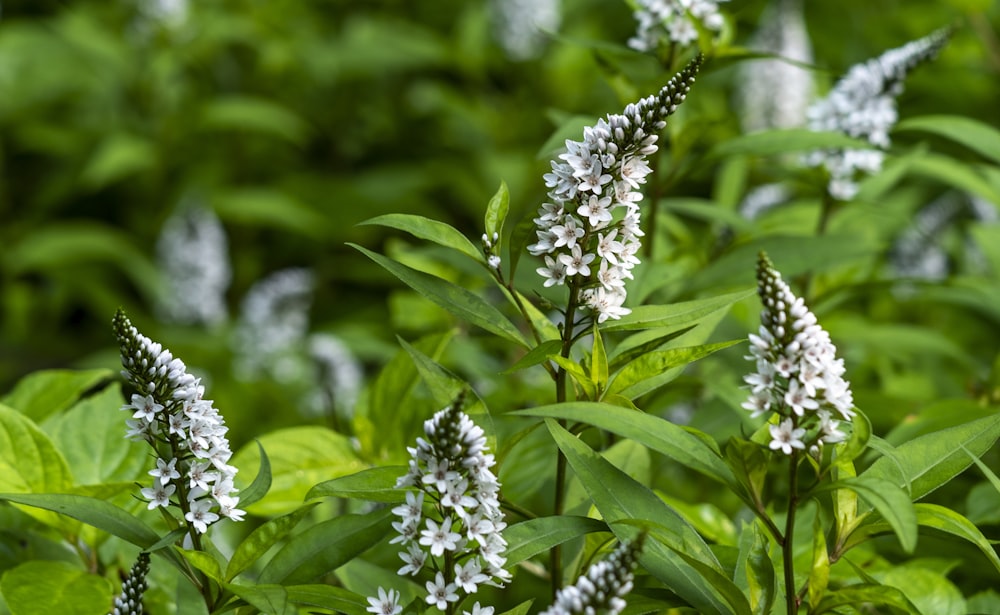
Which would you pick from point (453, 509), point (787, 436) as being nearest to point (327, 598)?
point (453, 509)

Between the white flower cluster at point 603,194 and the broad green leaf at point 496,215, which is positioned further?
the broad green leaf at point 496,215

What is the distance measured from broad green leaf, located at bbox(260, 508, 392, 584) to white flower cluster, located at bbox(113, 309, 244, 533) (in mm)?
124

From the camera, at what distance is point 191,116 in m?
5.40

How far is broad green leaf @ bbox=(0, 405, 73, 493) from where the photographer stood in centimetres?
181

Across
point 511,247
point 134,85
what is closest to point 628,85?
point 511,247

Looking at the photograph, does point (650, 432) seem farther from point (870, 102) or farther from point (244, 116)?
point (244, 116)

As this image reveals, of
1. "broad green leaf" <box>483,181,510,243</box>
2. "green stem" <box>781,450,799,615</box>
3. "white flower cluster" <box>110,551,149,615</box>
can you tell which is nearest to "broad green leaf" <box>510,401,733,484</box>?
"green stem" <box>781,450,799,615</box>

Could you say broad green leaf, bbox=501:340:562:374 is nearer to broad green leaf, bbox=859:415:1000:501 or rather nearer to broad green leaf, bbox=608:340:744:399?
broad green leaf, bbox=608:340:744:399

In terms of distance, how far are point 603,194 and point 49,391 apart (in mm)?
1396

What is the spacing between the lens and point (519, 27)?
222 inches

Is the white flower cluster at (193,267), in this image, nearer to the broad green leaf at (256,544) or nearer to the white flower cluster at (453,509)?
the broad green leaf at (256,544)

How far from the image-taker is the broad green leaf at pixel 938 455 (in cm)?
149

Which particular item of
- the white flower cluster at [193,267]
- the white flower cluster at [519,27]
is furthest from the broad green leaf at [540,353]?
the white flower cluster at [519,27]

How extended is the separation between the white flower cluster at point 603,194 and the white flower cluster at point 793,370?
230 mm
